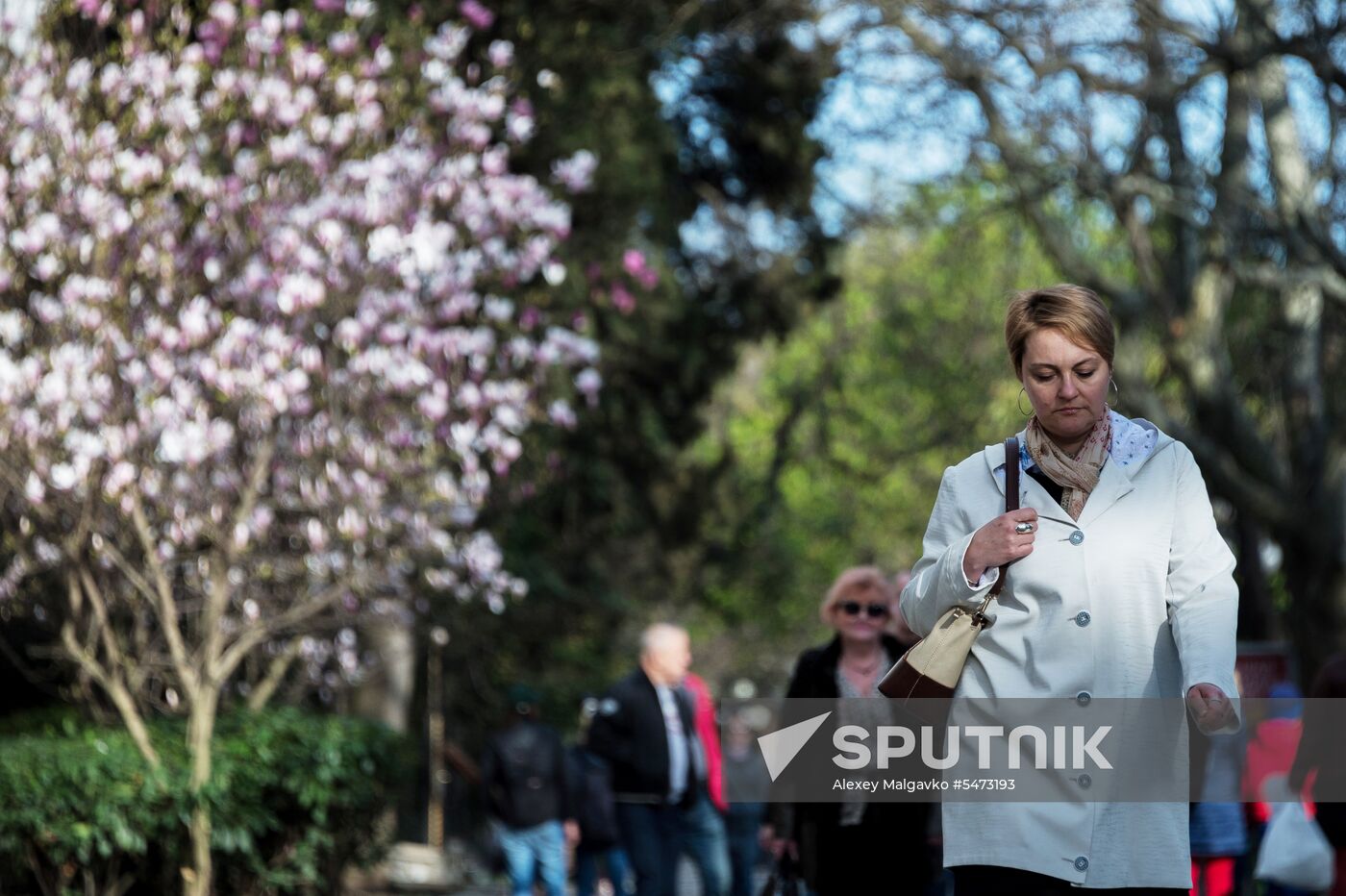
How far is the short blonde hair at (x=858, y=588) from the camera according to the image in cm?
692

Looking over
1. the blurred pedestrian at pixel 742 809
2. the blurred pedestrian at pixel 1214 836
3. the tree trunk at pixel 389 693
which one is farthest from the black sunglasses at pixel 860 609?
the tree trunk at pixel 389 693

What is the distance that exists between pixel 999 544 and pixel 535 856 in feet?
28.4

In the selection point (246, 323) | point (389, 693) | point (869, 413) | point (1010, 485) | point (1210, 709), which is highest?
point (869, 413)

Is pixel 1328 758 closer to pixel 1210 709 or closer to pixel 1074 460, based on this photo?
pixel 1074 460

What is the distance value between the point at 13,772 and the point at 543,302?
686 centimetres

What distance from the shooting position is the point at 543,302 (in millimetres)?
15102

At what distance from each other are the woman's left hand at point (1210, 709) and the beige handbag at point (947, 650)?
43cm

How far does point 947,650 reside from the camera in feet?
11.8

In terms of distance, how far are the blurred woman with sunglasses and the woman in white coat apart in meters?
2.58

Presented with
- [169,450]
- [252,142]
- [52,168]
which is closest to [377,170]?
[252,142]

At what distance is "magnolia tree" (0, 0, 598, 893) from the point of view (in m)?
10.1

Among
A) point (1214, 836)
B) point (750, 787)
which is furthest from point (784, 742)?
point (750, 787)

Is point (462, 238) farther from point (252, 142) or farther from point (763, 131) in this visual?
point (763, 131)

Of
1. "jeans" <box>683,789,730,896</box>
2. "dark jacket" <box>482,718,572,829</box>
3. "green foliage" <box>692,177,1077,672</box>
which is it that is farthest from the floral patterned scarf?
"green foliage" <box>692,177,1077,672</box>
